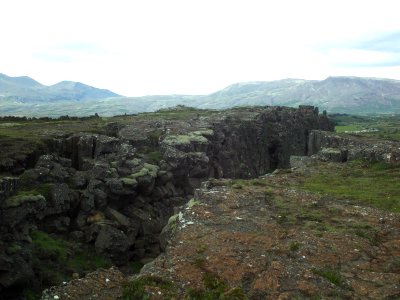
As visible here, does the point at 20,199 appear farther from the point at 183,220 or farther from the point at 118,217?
the point at 183,220

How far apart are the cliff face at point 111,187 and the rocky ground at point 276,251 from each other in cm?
1612

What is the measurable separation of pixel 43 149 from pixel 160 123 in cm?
3169

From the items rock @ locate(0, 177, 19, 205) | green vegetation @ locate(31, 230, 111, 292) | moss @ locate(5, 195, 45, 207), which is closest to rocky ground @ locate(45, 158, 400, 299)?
green vegetation @ locate(31, 230, 111, 292)

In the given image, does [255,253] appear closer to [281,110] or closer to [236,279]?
[236,279]

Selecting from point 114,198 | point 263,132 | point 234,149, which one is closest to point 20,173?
point 114,198

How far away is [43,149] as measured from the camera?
58156mm

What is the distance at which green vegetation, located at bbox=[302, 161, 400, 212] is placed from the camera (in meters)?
34.1

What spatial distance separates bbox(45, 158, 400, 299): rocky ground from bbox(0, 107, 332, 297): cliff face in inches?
634

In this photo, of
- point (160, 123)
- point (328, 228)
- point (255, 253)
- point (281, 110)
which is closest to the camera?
point (255, 253)

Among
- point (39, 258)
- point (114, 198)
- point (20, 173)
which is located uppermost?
point (20, 173)

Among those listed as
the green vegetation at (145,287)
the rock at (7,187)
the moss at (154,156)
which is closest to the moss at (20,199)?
the rock at (7,187)

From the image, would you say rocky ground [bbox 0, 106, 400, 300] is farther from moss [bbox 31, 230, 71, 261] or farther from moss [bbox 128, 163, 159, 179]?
moss [bbox 128, 163, 159, 179]

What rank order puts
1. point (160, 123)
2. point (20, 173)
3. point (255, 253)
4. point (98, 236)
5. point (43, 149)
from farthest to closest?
point (160, 123) → point (43, 149) → point (20, 173) → point (98, 236) → point (255, 253)

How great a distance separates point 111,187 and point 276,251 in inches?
1197
